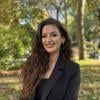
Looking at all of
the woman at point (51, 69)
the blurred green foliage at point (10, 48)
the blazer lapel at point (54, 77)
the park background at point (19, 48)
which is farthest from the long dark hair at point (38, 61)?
the blurred green foliage at point (10, 48)

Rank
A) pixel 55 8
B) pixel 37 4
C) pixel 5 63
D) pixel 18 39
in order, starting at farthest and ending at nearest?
pixel 55 8 → pixel 37 4 → pixel 18 39 → pixel 5 63

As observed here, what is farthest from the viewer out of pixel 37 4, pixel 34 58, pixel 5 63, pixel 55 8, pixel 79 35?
pixel 55 8

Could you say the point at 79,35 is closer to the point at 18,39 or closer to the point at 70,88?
the point at 18,39

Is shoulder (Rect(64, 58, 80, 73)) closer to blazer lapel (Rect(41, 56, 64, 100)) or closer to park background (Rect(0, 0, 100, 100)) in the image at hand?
blazer lapel (Rect(41, 56, 64, 100))

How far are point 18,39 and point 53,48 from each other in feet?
53.1

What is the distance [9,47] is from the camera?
19.4 m

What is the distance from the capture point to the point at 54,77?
382 centimetres

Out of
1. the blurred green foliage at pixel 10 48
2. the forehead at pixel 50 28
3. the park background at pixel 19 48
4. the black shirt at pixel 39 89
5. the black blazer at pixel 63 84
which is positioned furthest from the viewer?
the blurred green foliage at pixel 10 48

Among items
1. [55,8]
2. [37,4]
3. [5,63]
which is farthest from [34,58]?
[55,8]

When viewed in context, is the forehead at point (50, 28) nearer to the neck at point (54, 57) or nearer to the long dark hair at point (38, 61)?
the long dark hair at point (38, 61)

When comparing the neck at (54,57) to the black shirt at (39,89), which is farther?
the neck at (54,57)

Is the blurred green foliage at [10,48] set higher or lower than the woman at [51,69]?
lower

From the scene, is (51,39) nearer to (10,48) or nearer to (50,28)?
(50,28)

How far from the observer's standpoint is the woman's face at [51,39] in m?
3.94
